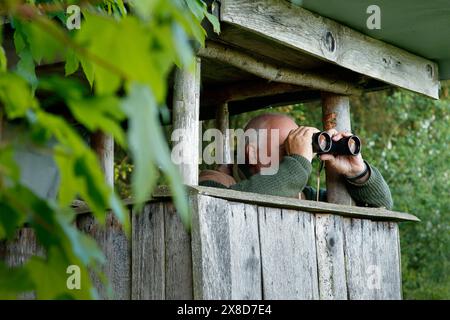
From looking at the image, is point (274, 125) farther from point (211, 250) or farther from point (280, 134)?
point (211, 250)

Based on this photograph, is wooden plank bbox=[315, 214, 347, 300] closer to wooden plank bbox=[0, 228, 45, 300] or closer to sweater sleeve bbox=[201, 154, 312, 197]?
sweater sleeve bbox=[201, 154, 312, 197]

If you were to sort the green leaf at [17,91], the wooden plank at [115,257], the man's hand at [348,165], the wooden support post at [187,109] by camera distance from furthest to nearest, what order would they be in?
the man's hand at [348,165]
the wooden support post at [187,109]
the wooden plank at [115,257]
the green leaf at [17,91]

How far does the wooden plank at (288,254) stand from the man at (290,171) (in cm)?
23

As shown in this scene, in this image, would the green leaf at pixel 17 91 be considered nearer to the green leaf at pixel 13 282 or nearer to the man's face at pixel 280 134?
the green leaf at pixel 13 282

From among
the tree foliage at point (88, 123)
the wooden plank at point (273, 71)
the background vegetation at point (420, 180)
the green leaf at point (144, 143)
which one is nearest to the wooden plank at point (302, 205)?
the wooden plank at point (273, 71)

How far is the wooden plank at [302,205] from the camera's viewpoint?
3303 millimetres

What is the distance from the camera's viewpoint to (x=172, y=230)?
330 cm

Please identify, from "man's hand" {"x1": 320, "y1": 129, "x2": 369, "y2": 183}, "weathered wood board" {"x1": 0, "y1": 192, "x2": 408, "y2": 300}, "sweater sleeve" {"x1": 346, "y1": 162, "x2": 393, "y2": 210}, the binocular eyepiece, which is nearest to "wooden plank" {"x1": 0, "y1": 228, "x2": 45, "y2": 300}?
"weathered wood board" {"x1": 0, "y1": 192, "x2": 408, "y2": 300}

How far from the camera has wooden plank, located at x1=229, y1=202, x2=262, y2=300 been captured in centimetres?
334

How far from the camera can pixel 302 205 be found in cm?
371

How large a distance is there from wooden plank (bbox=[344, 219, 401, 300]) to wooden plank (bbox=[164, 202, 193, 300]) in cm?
101

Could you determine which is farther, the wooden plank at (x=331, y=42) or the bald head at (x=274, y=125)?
the bald head at (x=274, y=125)

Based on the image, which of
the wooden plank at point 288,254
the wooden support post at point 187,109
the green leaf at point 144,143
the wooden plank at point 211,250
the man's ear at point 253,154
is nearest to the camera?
the green leaf at point 144,143
